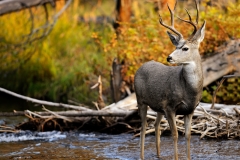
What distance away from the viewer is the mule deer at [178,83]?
6.77 m

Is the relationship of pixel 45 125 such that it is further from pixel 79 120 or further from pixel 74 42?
pixel 74 42

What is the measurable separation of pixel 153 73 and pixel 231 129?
2.48 metres

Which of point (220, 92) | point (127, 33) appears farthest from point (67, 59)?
point (220, 92)

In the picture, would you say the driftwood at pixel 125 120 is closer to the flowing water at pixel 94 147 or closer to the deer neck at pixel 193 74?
the flowing water at pixel 94 147

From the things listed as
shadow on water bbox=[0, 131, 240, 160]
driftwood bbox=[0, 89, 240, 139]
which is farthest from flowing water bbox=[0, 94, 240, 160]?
driftwood bbox=[0, 89, 240, 139]

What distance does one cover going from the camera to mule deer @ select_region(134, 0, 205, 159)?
6773mm

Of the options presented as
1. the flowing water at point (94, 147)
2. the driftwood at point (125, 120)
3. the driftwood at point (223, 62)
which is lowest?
the flowing water at point (94, 147)

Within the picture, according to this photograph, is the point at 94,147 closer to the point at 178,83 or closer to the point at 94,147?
the point at 94,147

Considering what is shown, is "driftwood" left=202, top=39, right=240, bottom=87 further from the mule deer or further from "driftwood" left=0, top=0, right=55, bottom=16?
"driftwood" left=0, top=0, right=55, bottom=16

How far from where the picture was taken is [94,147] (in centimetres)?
907

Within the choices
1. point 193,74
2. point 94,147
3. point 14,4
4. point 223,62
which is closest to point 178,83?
point 193,74

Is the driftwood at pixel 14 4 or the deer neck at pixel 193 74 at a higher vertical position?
the driftwood at pixel 14 4

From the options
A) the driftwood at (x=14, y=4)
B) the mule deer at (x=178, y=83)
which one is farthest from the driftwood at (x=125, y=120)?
the driftwood at (x=14, y=4)

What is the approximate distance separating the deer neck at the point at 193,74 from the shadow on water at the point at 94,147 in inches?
61.7
